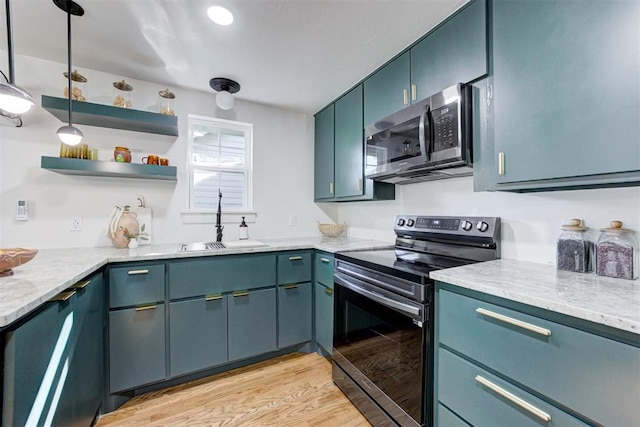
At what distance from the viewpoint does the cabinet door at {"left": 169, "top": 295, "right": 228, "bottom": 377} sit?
1.82 meters

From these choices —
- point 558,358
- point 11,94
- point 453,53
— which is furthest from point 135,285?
point 453,53

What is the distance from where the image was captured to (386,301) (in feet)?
4.66

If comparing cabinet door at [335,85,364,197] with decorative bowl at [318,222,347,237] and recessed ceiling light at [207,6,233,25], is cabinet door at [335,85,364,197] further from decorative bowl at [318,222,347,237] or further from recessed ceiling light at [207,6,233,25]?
recessed ceiling light at [207,6,233,25]

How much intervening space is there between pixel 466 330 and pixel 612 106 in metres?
0.97

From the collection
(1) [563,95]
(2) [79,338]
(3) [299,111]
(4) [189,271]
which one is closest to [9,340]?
(2) [79,338]

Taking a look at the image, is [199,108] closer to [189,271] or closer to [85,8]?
[85,8]

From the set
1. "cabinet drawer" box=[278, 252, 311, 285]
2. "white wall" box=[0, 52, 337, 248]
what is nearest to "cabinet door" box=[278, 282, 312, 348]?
"cabinet drawer" box=[278, 252, 311, 285]

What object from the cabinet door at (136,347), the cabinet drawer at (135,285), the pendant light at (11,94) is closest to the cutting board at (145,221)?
the cabinet drawer at (135,285)

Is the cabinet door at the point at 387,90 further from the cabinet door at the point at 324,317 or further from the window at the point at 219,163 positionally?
the cabinet door at the point at 324,317

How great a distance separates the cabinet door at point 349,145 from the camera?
7.55 ft

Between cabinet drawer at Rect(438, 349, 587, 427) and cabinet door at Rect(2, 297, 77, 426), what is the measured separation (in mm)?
1464

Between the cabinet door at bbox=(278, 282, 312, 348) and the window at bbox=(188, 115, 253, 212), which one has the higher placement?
the window at bbox=(188, 115, 253, 212)

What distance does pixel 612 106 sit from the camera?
954 millimetres

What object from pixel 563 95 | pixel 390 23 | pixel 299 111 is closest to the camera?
pixel 563 95
